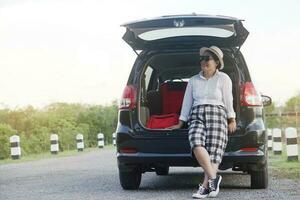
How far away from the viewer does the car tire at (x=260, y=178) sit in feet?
23.6

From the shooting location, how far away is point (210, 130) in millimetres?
6719

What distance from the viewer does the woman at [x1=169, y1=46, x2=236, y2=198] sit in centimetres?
667

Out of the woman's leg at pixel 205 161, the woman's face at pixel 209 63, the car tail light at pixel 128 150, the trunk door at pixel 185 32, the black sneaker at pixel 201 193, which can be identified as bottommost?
the black sneaker at pixel 201 193

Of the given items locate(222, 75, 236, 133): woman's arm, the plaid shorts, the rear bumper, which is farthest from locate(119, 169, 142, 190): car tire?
locate(222, 75, 236, 133): woman's arm

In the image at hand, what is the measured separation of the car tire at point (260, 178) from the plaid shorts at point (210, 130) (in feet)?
2.15

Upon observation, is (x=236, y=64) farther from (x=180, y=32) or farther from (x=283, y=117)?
(x=283, y=117)

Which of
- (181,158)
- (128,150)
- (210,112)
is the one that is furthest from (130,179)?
(210,112)

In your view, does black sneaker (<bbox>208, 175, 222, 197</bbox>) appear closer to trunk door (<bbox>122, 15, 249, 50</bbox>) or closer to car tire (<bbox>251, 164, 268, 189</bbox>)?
car tire (<bbox>251, 164, 268, 189</bbox>)

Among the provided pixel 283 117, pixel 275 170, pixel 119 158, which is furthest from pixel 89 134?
pixel 119 158

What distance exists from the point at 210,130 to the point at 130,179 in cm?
134

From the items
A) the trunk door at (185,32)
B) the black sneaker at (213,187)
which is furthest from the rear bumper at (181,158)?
the trunk door at (185,32)

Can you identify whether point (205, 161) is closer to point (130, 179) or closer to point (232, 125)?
point (232, 125)

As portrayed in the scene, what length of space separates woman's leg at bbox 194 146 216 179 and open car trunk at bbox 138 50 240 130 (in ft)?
2.26

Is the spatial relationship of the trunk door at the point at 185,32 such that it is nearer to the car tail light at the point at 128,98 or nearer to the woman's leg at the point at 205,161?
the car tail light at the point at 128,98
